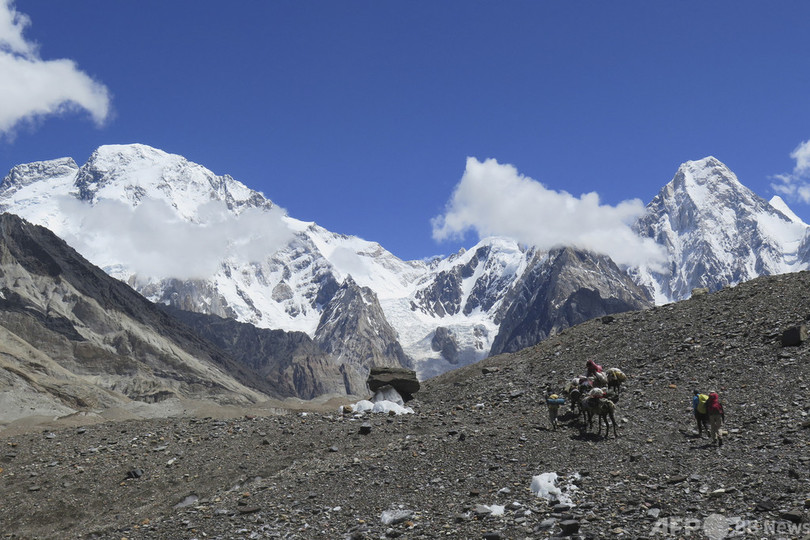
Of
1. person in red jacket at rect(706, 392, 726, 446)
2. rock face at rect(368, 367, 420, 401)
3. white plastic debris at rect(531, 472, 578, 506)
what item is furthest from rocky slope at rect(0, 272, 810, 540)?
rock face at rect(368, 367, 420, 401)

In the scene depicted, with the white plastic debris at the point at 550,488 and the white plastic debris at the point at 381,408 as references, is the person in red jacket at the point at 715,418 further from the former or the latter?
the white plastic debris at the point at 381,408

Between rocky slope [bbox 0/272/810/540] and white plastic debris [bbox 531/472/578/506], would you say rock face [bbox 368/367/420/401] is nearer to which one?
rocky slope [bbox 0/272/810/540]

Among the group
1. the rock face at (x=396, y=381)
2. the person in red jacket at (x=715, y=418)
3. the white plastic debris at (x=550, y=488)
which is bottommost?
the white plastic debris at (x=550, y=488)

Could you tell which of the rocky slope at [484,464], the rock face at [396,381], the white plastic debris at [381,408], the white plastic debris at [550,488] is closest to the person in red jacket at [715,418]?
the rocky slope at [484,464]

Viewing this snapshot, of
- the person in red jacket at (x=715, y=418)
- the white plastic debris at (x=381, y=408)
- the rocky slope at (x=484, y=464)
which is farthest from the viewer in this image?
the white plastic debris at (x=381, y=408)

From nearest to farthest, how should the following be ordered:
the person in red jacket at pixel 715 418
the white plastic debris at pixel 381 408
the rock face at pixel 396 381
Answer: the person in red jacket at pixel 715 418
the white plastic debris at pixel 381 408
the rock face at pixel 396 381

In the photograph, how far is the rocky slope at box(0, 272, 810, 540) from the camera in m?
18.0

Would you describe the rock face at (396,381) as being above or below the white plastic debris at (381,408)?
above

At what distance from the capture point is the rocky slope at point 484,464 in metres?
18.0

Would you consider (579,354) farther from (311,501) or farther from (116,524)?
(116,524)

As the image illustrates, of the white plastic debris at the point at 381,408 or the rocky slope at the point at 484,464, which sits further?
the white plastic debris at the point at 381,408

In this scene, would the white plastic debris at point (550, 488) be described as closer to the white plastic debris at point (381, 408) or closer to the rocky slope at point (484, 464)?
the rocky slope at point (484, 464)

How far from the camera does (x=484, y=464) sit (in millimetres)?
22672

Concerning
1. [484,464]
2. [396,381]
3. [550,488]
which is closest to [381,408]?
[396,381]
